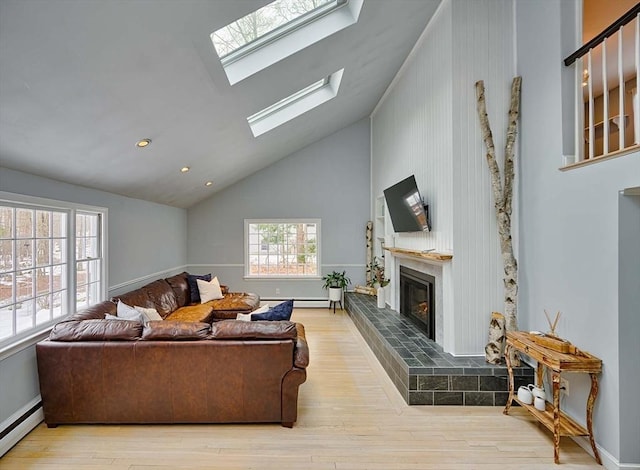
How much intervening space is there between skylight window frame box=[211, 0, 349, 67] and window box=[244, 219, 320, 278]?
4606 millimetres

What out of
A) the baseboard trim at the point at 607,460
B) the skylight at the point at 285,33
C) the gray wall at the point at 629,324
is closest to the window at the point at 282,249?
the skylight at the point at 285,33

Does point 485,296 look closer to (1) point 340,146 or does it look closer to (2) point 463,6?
(2) point 463,6

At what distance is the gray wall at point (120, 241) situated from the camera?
9.26ft

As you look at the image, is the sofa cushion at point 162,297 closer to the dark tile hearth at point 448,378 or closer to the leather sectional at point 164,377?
the leather sectional at point 164,377

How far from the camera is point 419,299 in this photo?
183 inches

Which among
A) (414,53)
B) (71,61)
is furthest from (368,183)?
(71,61)

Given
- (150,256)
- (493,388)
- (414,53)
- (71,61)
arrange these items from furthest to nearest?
(150,256) < (414,53) < (493,388) < (71,61)

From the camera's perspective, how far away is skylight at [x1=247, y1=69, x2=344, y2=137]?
5.18 m

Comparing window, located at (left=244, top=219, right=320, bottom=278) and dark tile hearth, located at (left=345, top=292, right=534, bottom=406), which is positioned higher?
window, located at (left=244, top=219, right=320, bottom=278)

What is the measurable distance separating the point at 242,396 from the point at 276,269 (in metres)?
4.81

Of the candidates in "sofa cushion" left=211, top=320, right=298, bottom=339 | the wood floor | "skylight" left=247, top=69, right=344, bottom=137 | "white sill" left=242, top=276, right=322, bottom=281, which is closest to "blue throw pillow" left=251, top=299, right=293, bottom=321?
"sofa cushion" left=211, top=320, right=298, bottom=339

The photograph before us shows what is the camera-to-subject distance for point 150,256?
5.79 m

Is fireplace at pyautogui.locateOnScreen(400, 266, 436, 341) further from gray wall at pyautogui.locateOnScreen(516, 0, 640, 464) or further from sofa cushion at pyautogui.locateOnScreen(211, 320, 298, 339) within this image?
sofa cushion at pyautogui.locateOnScreen(211, 320, 298, 339)

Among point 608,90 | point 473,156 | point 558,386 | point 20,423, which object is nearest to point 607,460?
point 558,386
